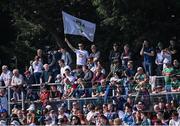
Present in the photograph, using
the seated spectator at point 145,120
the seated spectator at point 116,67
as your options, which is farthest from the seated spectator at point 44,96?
the seated spectator at point 145,120

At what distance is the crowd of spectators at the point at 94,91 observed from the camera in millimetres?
25359

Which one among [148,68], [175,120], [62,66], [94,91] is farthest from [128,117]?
[62,66]

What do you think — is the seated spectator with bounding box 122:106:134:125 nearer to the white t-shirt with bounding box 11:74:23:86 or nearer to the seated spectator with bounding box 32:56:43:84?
the white t-shirt with bounding box 11:74:23:86

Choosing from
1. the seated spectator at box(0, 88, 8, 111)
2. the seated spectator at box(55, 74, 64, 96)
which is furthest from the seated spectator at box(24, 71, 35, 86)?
the seated spectator at box(0, 88, 8, 111)

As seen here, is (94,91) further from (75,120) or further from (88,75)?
(75,120)

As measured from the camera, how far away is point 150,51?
97.9ft

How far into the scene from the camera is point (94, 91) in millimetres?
28344

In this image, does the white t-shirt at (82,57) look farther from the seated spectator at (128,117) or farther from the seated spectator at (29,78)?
the seated spectator at (128,117)

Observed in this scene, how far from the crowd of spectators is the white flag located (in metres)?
0.95

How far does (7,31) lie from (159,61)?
12059 mm

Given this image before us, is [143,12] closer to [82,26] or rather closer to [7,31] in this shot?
[82,26]

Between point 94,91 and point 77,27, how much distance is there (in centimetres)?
386

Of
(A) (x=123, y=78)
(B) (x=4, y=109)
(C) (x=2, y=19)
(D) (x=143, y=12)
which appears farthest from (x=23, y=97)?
(C) (x=2, y=19)

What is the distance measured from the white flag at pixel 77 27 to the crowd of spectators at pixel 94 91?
95 centimetres
